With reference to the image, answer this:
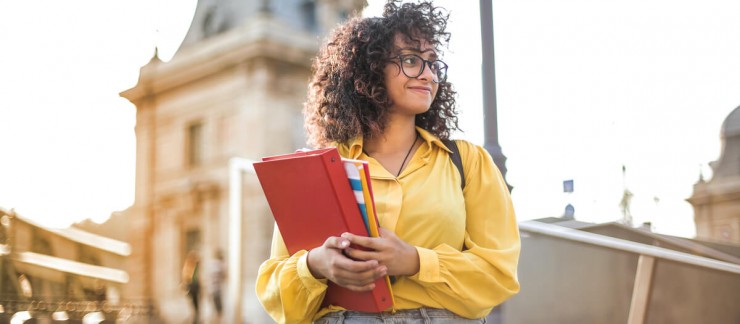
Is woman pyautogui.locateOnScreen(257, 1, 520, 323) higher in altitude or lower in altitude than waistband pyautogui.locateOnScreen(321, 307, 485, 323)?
higher

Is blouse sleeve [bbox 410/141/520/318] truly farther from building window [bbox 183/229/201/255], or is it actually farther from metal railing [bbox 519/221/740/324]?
building window [bbox 183/229/201/255]

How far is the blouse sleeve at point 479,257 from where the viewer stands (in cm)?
154

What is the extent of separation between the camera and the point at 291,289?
160 cm

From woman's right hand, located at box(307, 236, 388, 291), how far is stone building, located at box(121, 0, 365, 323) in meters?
3.84

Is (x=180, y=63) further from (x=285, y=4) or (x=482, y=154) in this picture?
(x=482, y=154)

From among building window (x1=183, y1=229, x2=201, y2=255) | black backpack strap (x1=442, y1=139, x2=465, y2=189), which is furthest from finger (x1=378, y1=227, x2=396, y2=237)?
building window (x1=183, y1=229, x2=201, y2=255)

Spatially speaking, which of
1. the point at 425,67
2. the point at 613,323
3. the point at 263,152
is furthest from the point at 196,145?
the point at 425,67

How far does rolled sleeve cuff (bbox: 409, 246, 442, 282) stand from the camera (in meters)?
1.52

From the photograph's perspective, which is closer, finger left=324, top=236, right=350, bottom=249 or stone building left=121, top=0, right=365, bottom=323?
finger left=324, top=236, right=350, bottom=249

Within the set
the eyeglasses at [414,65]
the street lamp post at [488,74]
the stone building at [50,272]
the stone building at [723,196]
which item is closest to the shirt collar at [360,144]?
the eyeglasses at [414,65]

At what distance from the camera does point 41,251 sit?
4590mm

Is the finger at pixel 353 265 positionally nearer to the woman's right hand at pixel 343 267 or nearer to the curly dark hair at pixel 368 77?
the woman's right hand at pixel 343 267

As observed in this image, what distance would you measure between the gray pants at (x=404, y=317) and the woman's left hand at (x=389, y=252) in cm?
11

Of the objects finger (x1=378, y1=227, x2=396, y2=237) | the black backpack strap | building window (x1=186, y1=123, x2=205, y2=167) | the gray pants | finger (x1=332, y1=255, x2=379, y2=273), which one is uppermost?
building window (x1=186, y1=123, x2=205, y2=167)
